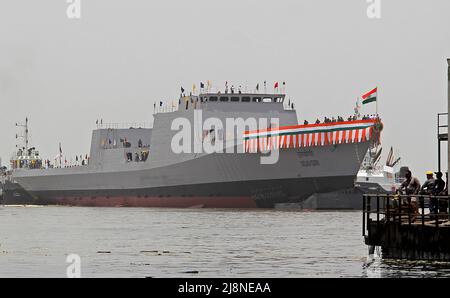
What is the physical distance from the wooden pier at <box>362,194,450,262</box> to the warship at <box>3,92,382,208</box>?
49.8 m

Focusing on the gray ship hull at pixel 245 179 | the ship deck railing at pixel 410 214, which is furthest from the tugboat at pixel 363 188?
the ship deck railing at pixel 410 214

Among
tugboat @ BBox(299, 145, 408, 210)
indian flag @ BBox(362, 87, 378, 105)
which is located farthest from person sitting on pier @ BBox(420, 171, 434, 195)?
indian flag @ BBox(362, 87, 378, 105)

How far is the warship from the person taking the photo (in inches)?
3270

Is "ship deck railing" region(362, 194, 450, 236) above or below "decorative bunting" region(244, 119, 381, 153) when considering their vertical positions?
below

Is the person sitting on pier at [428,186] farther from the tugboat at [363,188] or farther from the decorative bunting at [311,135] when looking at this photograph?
the decorative bunting at [311,135]

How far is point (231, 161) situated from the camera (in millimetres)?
86688

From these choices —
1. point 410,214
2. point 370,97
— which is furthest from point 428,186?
point 370,97

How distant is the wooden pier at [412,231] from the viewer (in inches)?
1137

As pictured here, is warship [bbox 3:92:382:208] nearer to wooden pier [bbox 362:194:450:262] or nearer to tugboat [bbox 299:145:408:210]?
tugboat [bbox 299:145:408:210]

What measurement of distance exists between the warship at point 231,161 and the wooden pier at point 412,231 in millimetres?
49817

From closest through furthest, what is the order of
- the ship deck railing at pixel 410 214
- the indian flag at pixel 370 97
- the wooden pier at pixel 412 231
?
the wooden pier at pixel 412 231 < the ship deck railing at pixel 410 214 < the indian flag at pixel 370 97

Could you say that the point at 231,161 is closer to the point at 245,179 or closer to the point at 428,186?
the point at 245,179

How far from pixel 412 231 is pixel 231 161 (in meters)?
57.0
